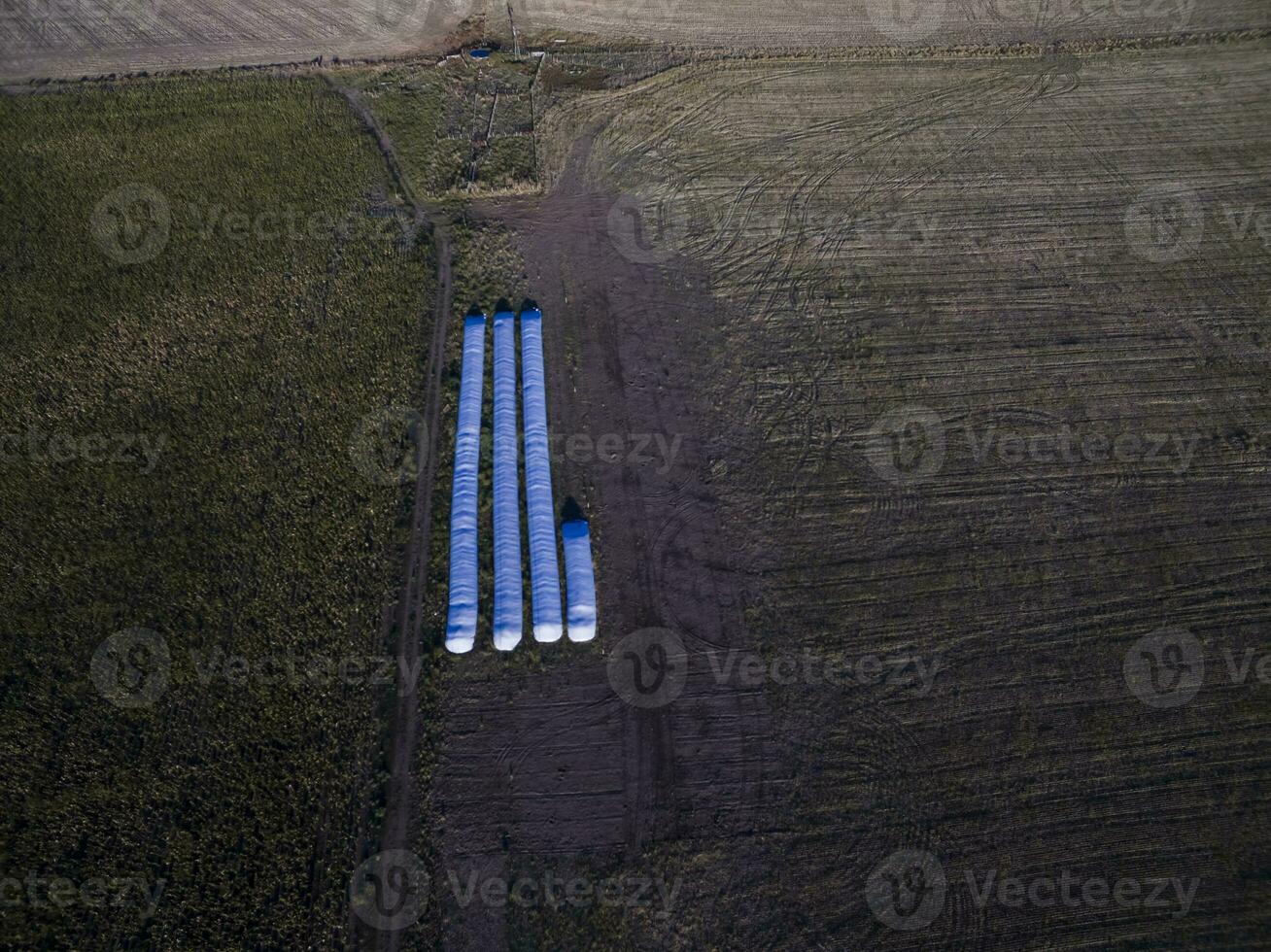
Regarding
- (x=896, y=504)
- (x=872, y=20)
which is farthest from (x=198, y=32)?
(x=896, y=504)

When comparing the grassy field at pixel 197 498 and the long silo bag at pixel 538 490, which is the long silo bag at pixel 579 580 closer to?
the long silo bag at pixel 538 490

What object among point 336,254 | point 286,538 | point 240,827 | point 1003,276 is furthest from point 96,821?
point 1003,276

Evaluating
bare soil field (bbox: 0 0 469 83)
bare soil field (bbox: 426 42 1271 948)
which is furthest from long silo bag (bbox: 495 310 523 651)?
bare soil field (bbox: 0 0 469 83)

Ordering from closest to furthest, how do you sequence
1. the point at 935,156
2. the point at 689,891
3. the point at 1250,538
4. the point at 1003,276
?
the point at 689,891 → the point at 1250,538 → the point at 1003,276 → the point at 935,156

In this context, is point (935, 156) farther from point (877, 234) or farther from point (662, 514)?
point (662, 514)

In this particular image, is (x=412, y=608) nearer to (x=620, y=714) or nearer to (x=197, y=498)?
(x=620, y=714)

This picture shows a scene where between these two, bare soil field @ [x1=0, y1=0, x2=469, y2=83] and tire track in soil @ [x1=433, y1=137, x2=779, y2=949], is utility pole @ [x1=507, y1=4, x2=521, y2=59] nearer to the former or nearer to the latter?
bare soil field @ [x1=0, y1=0, x2=469, y2=83]
